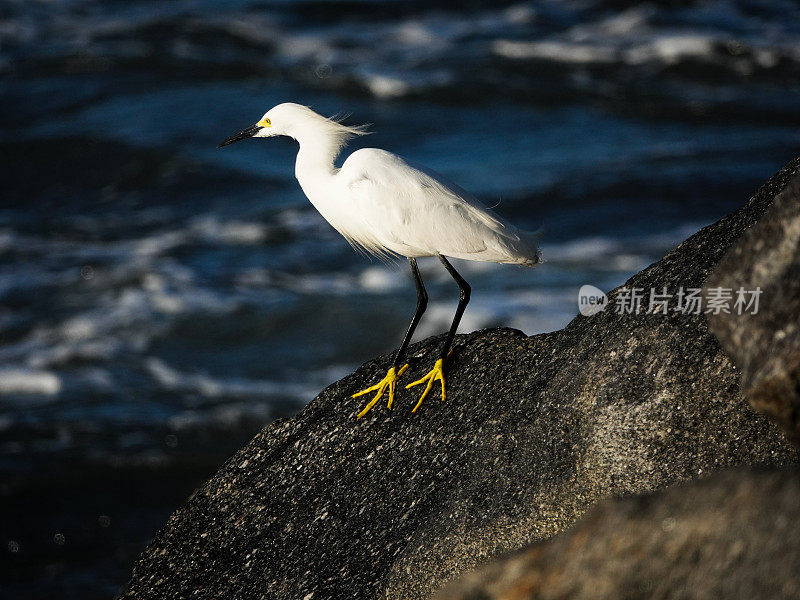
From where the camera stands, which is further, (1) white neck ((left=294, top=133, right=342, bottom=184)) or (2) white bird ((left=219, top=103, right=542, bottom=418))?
(1) white neck ((left=294, top=133, right=342, bottom=184))

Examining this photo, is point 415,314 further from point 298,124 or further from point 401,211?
point 298,124

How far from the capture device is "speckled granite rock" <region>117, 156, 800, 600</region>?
2953 millimetres

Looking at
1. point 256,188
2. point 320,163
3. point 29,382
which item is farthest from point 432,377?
point 256,188

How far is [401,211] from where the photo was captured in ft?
14.1

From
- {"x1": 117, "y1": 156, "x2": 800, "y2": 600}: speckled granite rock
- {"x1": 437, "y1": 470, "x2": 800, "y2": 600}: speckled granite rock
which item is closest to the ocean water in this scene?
{"x1": 117, "y1": 156, "x2": 800, "y2": 600}: speckled granite rock

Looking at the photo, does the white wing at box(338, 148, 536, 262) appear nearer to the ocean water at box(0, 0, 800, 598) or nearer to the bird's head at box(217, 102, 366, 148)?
the bird's head at box(217, 102, 366, 148)

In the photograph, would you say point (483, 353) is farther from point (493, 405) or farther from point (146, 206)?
point (146, 206)

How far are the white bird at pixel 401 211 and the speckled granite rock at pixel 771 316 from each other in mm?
1767

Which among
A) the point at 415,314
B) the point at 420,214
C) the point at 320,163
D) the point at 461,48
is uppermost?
the point at 320,163

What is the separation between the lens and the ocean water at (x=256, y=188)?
7984mm

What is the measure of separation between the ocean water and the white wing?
3.49m

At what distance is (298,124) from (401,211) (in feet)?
2.56

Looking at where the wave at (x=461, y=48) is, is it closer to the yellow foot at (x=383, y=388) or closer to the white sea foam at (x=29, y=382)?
the white sea foam at (x=29, y=382)

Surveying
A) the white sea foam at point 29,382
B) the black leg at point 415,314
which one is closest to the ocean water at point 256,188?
the white sea foam at point 29,382
